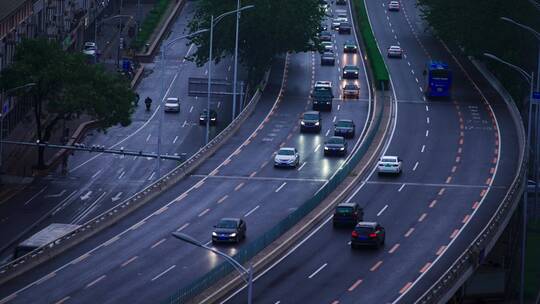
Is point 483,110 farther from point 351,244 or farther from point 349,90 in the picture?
point 351,244

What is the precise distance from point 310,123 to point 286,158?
1507 centimetres

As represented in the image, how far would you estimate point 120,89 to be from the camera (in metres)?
141

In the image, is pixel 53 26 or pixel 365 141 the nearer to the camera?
pixel 365 141

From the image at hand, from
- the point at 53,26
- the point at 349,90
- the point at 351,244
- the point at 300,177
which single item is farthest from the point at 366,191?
the point at 53,26

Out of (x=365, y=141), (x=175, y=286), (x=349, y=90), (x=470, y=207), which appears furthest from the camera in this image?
(x=349, y=90)

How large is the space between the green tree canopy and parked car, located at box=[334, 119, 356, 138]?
28.7 meters

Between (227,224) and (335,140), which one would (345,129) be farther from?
(227,224)

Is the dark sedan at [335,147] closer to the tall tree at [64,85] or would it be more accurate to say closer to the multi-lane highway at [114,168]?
the multi-lane highway at [114,168]

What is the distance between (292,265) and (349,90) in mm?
61764

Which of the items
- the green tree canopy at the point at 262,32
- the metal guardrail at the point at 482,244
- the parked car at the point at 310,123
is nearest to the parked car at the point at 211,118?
the green tree canopy at the point at 262,32

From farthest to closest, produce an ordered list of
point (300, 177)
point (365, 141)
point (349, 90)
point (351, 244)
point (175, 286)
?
1. point (349, 90)
2. point (365, 141)
3. point (300, 177)
4. point (351, 244)
5. point (175, 286)

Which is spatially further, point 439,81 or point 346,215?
point 439,81

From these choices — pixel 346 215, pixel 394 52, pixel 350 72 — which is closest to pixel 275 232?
pixel 346 215

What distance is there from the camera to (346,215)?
339 ft
